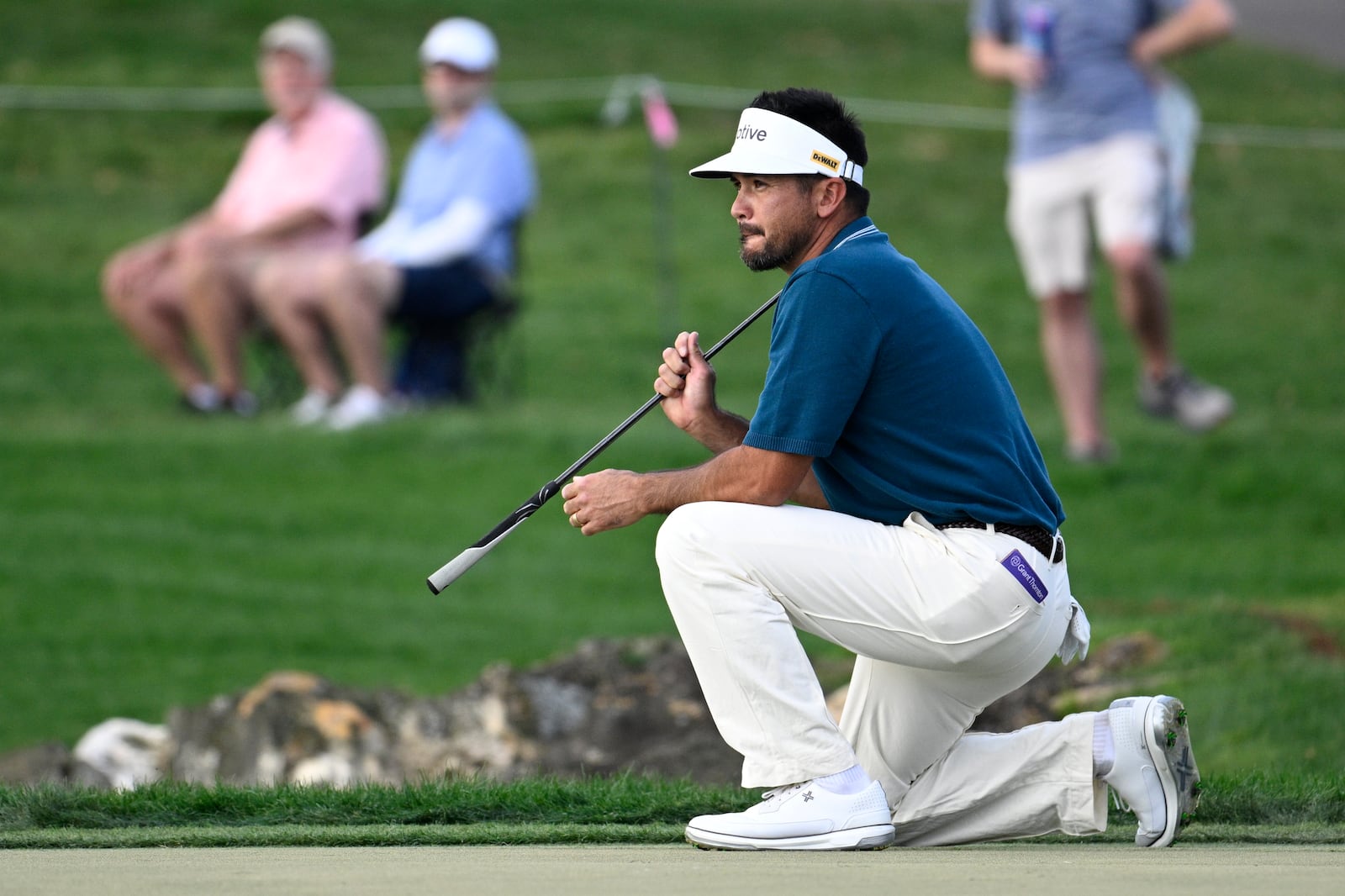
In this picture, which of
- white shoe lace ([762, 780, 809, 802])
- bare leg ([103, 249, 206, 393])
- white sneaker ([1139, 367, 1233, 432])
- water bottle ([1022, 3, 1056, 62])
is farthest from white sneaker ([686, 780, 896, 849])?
bare leg ([103, 249, 206, 393])

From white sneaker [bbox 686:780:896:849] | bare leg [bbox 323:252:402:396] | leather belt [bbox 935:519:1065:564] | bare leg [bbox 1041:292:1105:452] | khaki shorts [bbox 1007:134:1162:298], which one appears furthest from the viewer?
bare leg [bbox 323:252:402:396]

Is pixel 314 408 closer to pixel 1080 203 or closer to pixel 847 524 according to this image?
pixel 1080 203

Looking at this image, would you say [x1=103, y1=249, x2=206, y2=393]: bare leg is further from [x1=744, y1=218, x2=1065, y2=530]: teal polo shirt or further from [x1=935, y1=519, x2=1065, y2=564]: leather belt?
[x1=935, y1=519, x2=1065, y2=564]: leather belt

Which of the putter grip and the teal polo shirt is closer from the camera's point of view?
the teal polo shirt

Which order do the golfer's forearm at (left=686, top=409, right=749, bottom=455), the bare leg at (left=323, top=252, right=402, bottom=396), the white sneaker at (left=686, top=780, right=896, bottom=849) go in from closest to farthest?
the white sneaker at (left=686, top=780, right=896, bottom=849), the golfer's forearm at (left=686, top=409, right=749, bottom=455), the bare leg at (left=323, top=252, right=402, bottom=396)

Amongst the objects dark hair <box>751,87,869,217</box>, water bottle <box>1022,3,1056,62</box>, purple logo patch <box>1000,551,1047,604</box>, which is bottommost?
purple logo patch <box>1000,551,1047,604</box>

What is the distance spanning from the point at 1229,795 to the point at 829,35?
871 inches

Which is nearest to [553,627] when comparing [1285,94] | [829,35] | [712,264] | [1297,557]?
[1297,557]

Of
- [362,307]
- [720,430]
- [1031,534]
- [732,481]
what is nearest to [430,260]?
[362,307]

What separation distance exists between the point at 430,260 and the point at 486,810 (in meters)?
6.68

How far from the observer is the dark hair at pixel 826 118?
471 centimetres

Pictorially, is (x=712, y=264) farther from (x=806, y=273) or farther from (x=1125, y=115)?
(x=806, y=273)

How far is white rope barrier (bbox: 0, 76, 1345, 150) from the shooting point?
13812 mm

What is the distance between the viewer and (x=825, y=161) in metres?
4.70
